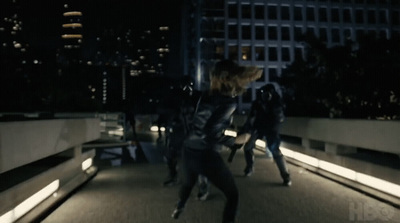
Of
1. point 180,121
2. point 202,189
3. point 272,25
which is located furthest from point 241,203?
point 272,25

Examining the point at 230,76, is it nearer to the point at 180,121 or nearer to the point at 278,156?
the point at 180,121

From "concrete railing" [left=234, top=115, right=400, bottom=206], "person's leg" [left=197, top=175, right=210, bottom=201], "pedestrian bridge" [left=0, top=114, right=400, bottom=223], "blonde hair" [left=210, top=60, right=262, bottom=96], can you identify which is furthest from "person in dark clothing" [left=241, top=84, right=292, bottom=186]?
"blonde hair" [left=210, top=60, right=262, bottom=96]

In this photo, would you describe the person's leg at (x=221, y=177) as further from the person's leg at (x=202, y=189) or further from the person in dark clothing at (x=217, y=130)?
the person's leg at (x=202, y=189)

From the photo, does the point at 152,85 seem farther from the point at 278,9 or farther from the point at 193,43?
the point at 278,9

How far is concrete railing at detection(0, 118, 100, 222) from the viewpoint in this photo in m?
6.03

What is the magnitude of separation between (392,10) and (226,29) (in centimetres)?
3270

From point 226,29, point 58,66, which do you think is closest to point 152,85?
point 226,29

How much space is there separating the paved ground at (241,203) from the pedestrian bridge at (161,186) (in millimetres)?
13

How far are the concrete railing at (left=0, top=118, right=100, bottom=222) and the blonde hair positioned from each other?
96.3 inches

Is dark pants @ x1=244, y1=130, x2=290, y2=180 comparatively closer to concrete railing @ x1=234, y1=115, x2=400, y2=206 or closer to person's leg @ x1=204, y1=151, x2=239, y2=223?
concrete railing @ x1=234, y1=115, x2=400, y2=206

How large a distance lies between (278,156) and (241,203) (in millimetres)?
2127

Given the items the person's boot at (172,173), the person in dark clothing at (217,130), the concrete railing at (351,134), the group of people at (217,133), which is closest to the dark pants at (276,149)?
the concrete railing at (351,134)

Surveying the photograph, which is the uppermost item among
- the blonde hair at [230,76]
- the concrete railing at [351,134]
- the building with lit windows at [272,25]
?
the building with lit windows at [272,25]

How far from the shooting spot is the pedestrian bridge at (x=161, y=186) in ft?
22.5
